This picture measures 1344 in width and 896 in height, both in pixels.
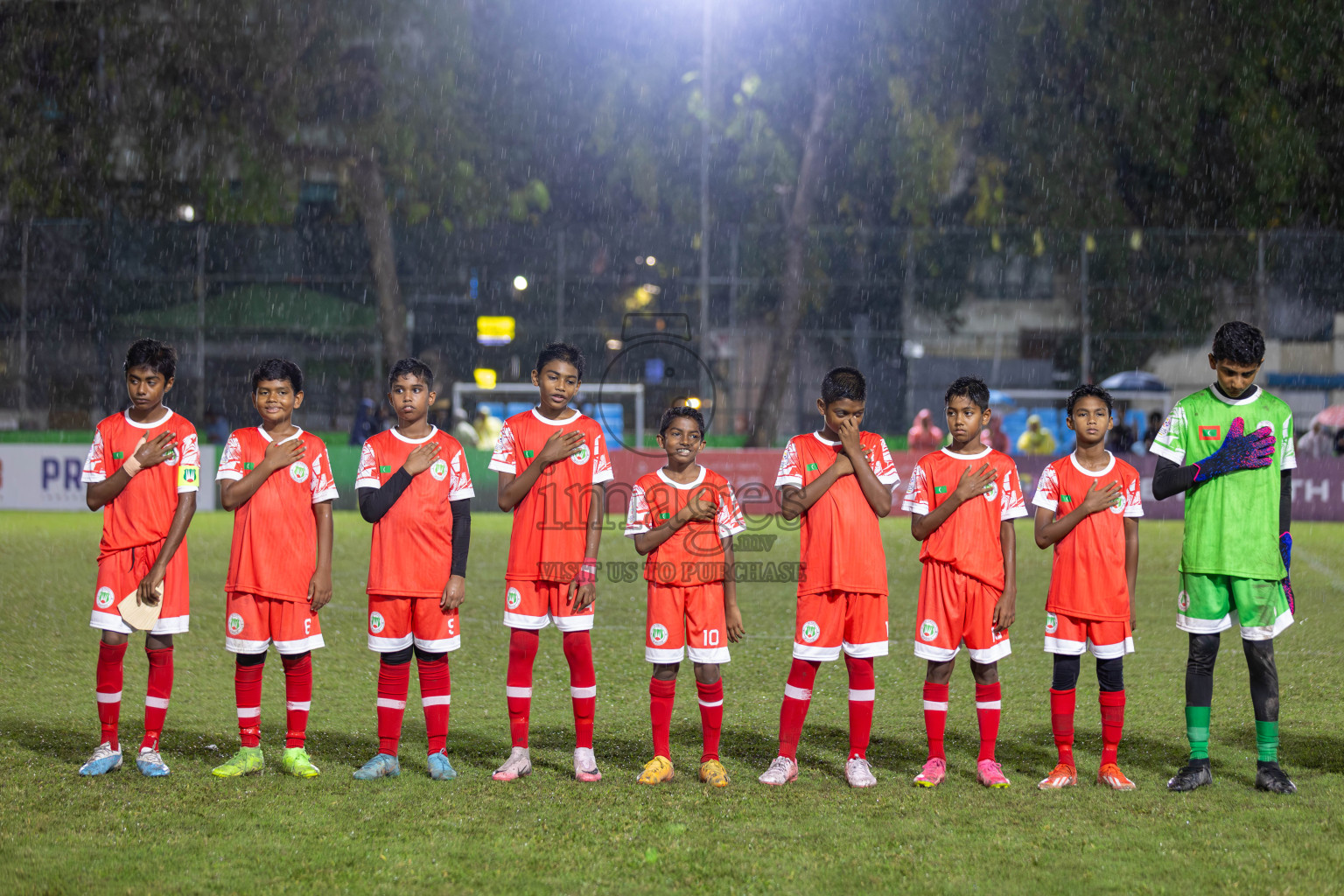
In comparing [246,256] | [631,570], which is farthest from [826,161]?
[631,570]

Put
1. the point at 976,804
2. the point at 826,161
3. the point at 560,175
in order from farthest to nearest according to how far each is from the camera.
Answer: the point at 560,175, the point at 826,161, the point at 976,804

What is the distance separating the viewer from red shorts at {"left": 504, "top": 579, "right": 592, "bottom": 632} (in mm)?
5637

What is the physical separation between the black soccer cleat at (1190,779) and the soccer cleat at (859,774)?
51.1 inches

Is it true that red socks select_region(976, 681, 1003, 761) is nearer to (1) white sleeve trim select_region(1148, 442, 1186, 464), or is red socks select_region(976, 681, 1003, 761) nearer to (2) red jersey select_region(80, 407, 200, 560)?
(1) white sleeve trim select_region(1148, 442, 1186, 464)

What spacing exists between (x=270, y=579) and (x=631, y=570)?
29.3ft

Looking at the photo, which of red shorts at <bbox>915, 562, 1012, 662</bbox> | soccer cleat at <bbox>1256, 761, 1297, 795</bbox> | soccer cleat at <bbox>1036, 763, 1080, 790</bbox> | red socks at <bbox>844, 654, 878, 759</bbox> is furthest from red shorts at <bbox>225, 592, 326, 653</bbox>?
soccer cleat at <bbox>1256, 761, 1297, 795</bbox>

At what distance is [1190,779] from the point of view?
17.9 feet

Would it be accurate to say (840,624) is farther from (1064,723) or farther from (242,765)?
(242,765)

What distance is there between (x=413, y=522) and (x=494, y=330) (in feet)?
72.6

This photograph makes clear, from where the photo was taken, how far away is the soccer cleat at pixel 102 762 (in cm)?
559

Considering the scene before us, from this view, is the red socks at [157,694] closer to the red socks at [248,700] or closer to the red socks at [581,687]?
the red socks at [248,700]

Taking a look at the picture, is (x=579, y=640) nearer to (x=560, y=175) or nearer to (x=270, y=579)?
(x=270, y=579)

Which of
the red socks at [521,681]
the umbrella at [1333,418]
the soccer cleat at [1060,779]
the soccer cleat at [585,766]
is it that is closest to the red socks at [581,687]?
the soccer cleat at [585,766]

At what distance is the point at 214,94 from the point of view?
2602 cm
